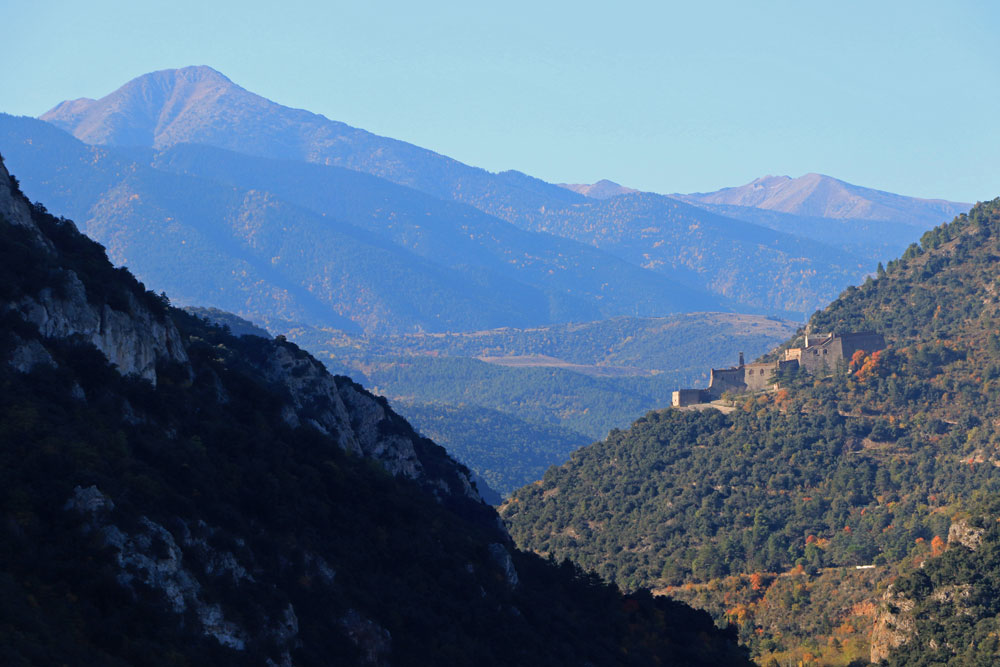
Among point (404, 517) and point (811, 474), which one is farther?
point (811, 474)

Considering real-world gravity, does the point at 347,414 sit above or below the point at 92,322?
below

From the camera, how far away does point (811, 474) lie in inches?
5197

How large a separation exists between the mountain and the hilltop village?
1.99 metres

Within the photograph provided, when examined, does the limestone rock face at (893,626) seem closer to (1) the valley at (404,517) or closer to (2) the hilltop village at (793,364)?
(1) the valley at (404,517)

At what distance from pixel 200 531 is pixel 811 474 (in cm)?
9635

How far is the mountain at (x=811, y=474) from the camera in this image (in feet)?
381

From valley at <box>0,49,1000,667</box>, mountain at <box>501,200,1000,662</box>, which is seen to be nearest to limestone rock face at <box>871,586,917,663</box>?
valley at <box>0,49,1000,667</box>

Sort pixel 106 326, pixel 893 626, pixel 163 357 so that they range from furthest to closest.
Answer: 1. pixel 893 626
2. pixel 163 357
3. pixel 106 326

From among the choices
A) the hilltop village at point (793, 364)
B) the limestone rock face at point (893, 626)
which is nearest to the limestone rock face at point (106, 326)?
the limestone rock face at point (893, 626)

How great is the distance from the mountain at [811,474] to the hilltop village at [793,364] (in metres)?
1.99

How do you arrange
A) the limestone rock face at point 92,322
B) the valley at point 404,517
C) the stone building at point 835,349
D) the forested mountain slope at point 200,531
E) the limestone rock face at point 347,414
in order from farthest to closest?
the stone building at point 835,349 → the limestone rock face at point 347,414 → the limestone rock face at point 92,322 → the valley at point 404,517 → the forested mountain slope at point 200,531

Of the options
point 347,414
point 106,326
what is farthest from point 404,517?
point 347,414

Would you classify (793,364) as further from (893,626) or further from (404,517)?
(404,517)

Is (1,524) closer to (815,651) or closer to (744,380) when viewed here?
(815,651)
